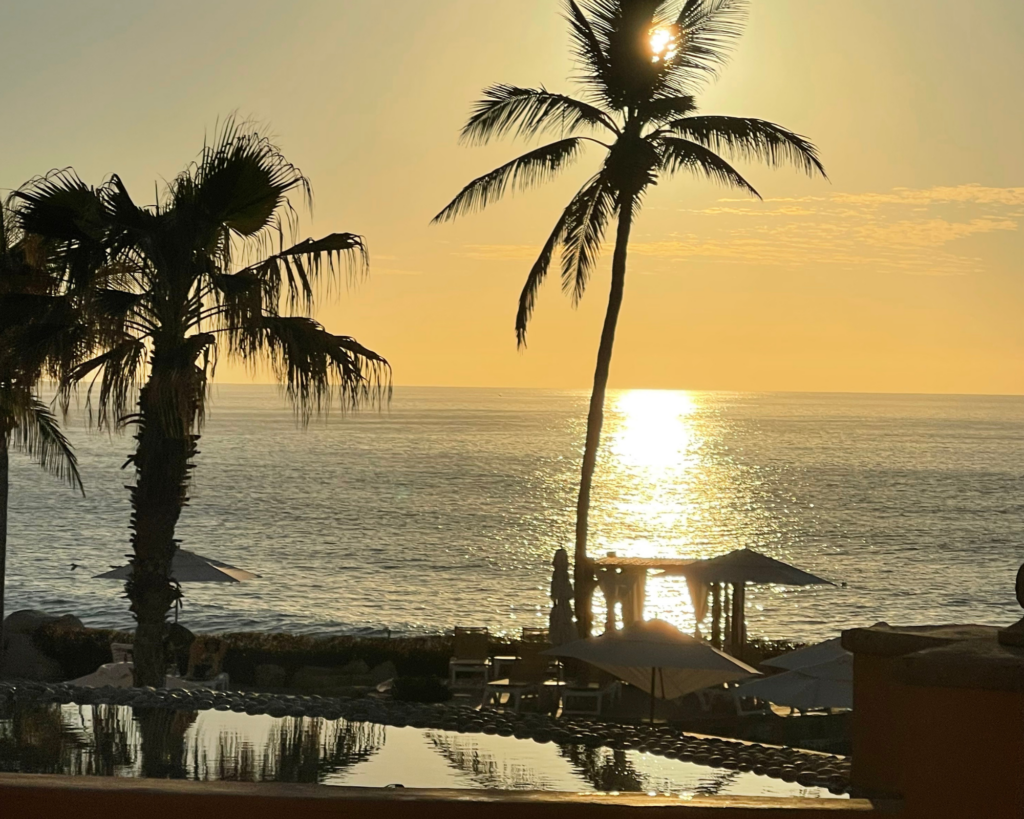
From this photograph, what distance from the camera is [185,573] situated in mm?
20344

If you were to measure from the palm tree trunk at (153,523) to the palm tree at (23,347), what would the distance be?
1416 mm

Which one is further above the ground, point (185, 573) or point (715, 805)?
point (715, 805)

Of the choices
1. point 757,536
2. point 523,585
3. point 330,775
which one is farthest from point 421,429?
point 330,775

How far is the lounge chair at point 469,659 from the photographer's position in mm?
18547

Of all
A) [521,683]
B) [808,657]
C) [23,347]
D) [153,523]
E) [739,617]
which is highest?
[23,347]

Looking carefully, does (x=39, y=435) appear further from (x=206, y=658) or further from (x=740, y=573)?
(x=740, y=573)

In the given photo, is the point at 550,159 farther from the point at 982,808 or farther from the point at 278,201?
the point at 982,808

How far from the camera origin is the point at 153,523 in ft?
46.4

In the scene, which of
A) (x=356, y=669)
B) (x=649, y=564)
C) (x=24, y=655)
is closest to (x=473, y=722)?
(x=356, y=669)

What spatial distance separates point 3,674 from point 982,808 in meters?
19.8

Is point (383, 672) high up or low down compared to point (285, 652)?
down

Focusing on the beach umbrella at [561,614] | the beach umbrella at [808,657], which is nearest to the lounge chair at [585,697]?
the beach umbrella at [561,614]

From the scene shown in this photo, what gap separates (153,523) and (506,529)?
6242 cm

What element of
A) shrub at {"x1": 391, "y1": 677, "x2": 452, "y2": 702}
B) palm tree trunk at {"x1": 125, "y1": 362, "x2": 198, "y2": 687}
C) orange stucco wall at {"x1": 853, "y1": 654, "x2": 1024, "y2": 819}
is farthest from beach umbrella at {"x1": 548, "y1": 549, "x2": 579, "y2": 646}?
orange stucco wall at {"x1": 853, "y1": 654, "x2": 1024, "y2": 819}
